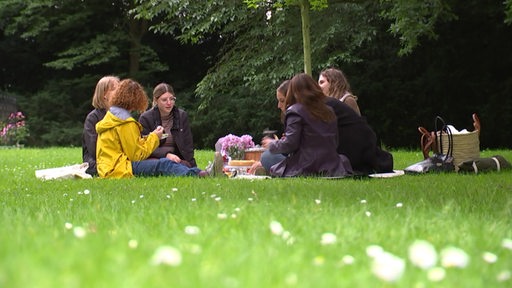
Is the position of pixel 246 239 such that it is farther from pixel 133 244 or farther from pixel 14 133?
pixel 14 133

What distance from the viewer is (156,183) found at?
23.5 feet

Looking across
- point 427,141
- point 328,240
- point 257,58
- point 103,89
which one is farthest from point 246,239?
point 257,58

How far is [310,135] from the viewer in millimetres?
8008

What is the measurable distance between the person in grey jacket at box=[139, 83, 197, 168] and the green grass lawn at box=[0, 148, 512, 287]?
3.63 metres

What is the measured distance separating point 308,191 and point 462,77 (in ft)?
58.5

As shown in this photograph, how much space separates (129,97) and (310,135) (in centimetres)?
226

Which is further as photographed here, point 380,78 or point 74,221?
point 380,78

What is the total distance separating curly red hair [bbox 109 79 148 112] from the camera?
8.52 meters

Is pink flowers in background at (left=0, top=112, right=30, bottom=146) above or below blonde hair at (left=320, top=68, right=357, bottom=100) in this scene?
below

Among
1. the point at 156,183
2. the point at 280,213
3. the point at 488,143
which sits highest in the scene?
the point at 280,213

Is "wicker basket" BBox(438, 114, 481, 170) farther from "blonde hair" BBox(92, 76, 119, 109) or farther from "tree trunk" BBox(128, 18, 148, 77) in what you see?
"tree trunk" BBox(128, 18, 148, 77)

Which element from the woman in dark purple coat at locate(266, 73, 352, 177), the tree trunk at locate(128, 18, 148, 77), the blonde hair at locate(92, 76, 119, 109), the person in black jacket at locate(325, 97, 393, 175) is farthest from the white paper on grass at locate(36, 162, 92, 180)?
the tree trunk at locate(128, 18, 148, 77)

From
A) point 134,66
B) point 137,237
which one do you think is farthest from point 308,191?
point 134,66

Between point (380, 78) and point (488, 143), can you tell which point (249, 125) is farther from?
point (488, 143)
